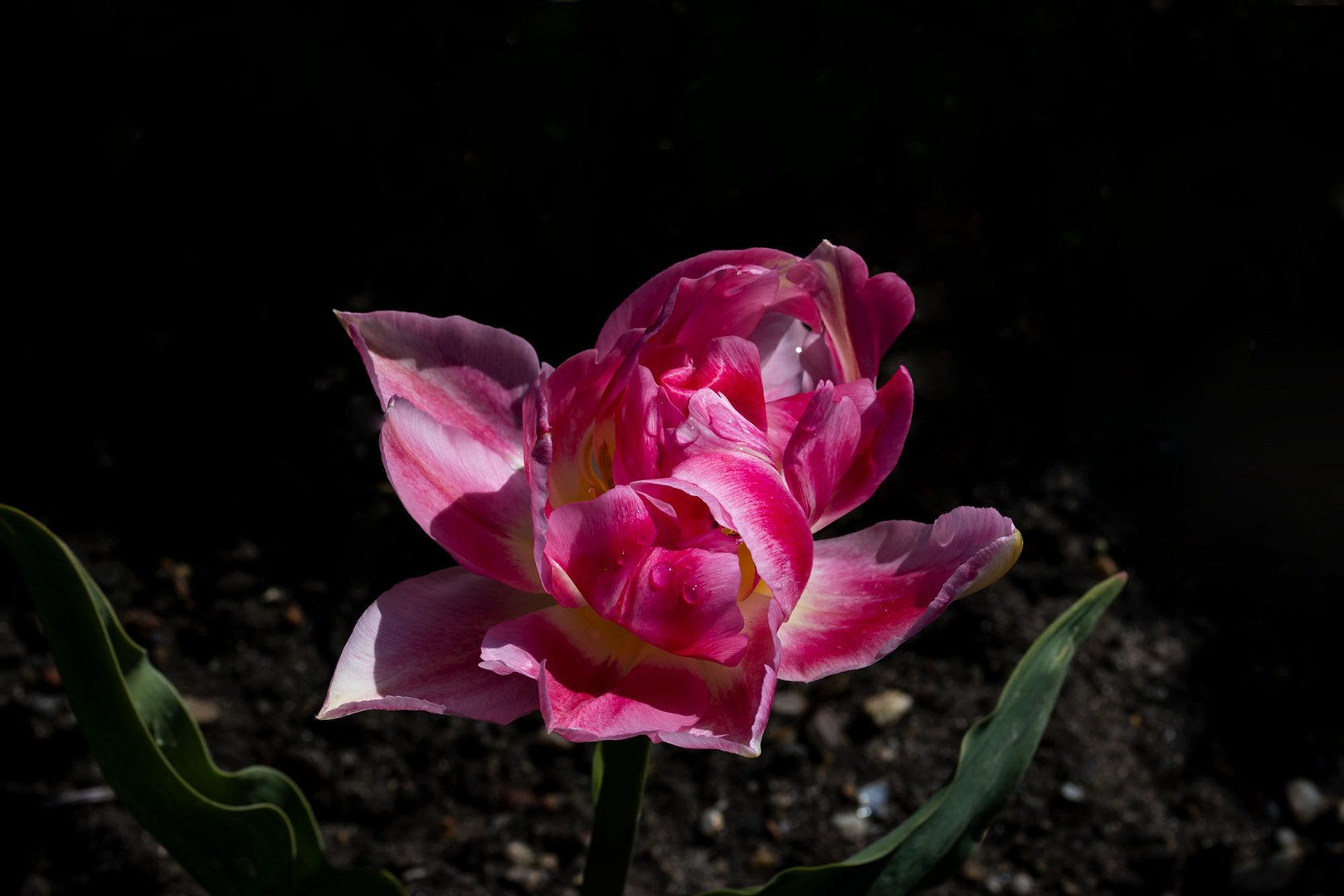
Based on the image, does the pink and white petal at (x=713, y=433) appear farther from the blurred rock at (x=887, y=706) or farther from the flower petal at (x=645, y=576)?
the blurred rock at (x=887, y=706)

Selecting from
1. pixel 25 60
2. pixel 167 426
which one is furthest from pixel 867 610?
pixel 25 60

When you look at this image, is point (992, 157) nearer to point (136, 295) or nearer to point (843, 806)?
point (843, 806)

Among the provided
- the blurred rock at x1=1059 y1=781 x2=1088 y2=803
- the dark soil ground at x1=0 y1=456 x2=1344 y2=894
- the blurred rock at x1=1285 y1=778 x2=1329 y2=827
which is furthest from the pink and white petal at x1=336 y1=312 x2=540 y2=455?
the blurred rock at x1=1285 y1=778 x2=1329 y2=827

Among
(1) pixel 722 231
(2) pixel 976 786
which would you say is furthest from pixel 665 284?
(1) pixel 722 231

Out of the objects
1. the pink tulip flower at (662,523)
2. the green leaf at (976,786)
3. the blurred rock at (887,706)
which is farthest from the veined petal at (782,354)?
the blurred rock at (887,706)

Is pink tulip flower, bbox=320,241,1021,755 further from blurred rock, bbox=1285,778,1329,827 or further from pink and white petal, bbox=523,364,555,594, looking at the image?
blurred rock, bbox=1285,778,1329,827

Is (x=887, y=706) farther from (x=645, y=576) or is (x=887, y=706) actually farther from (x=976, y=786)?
(x=645, y=576)
